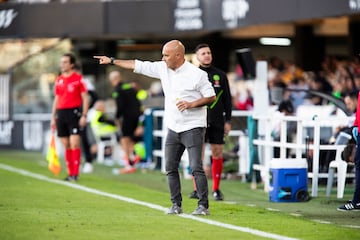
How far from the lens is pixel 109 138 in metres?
26.7

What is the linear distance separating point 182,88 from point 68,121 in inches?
241

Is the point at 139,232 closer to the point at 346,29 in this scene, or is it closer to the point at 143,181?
the point at 143,181

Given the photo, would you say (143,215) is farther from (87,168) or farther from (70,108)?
(87,168)

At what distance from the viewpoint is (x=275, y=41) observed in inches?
1280

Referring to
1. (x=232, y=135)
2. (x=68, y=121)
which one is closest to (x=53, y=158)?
(x=68, y=121)

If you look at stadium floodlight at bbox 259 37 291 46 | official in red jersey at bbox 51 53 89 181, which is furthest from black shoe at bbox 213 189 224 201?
stadium floodlight at bbox 259 37 291 46

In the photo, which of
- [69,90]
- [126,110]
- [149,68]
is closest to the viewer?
[149,68]

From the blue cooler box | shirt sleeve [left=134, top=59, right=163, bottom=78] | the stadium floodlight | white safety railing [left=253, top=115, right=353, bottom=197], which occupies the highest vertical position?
the stadium floodlight

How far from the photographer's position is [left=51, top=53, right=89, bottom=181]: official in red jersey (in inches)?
747

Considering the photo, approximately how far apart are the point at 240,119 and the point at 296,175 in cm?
414

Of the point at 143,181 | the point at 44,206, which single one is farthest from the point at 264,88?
the point at 44,206

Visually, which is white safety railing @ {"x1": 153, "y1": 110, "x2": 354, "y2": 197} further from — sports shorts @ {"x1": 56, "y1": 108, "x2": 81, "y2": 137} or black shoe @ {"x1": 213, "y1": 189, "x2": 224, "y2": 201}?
sports shorts @ {"x1": 56, "y1": 108, "x2": 81, "y2": 137}

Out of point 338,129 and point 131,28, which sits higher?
point 131,28

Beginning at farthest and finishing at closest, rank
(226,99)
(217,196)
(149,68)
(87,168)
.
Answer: (87,168)
(226,99)
(217,196)
(149,68)
